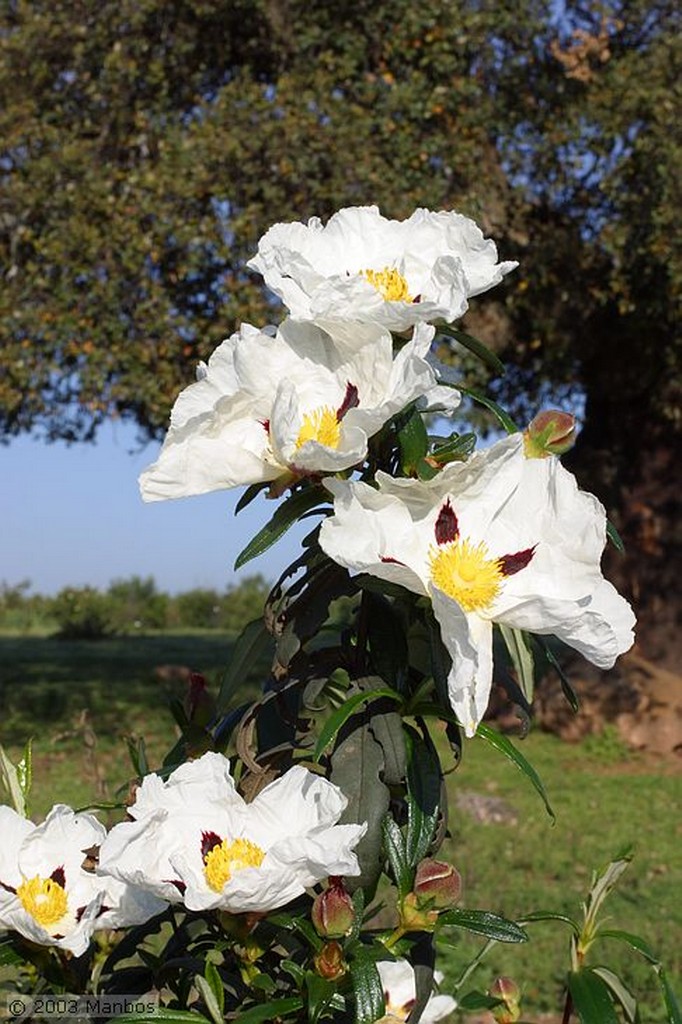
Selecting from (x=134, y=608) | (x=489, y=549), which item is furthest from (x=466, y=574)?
(x=134, y=608)

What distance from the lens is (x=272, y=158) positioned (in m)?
6.71

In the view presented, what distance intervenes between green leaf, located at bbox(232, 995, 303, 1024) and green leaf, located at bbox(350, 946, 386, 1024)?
0.06 metres

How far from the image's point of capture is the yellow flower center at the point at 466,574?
1.19 m

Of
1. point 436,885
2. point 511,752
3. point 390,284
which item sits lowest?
point 436,885

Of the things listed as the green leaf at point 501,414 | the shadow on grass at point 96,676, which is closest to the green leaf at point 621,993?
the green leaf at point 501,414

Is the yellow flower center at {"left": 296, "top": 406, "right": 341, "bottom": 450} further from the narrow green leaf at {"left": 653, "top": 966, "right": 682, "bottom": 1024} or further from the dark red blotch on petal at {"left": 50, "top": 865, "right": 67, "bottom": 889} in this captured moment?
the narrow green leaf at {"left": 653, "top": 966, "right": 682, "bottom": 1024}

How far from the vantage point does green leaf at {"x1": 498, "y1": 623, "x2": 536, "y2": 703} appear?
4.06ft

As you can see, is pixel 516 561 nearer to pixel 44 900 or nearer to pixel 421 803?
pixel 421 803

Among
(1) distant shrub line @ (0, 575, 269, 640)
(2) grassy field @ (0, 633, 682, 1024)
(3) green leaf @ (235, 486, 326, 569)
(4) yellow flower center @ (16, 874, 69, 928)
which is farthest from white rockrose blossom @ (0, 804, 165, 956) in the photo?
(1) distant shrub line @ (0, 575, 269, 640)

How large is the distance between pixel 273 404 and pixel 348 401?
0.08m

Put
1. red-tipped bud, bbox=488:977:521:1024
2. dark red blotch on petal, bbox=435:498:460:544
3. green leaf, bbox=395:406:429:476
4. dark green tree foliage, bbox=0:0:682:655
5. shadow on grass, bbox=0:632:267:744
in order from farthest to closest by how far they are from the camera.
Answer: shadow on grass, bbox=0:632:267:744 < dark green tree foliage, bbox=0:0:682:655 < red-tipped bud, bbox=488:977:521:1024 < green leaf, bbox=395:406:429:476 < dark red blotch on petal, bbox=435:498:460:544

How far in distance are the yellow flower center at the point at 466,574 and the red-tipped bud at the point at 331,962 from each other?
36 centimetres

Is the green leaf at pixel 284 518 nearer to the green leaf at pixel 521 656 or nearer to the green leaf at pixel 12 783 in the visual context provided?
the green leaf at pixel 521 656

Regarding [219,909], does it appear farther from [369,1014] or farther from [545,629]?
[545,629]
